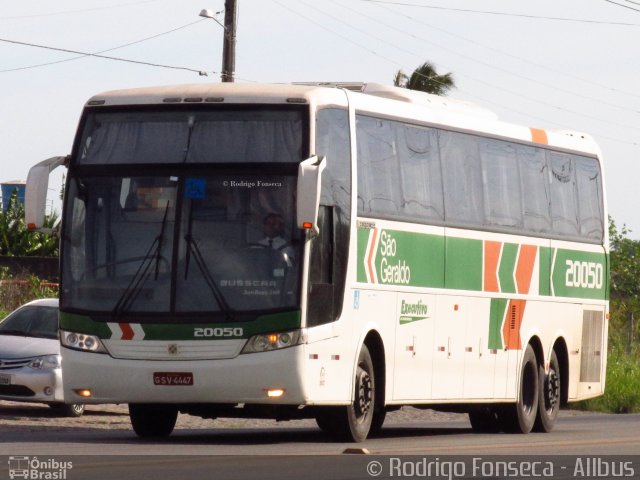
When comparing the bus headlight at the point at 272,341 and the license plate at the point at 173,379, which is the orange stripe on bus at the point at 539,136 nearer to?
the bus headlight at the point at 272,341

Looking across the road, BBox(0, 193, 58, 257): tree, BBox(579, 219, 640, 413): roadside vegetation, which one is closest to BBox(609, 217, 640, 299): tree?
BBox(579, 219, 640, 413): roadside vegetation

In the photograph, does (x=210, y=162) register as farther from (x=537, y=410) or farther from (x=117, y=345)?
(x=537, y=410)

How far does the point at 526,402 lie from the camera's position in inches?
858

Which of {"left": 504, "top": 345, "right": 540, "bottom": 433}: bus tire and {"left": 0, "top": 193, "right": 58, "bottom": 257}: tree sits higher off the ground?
{"left": 0, "top": 193, "right": 58, "bottom": 257}: tree

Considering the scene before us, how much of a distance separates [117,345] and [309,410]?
216cm

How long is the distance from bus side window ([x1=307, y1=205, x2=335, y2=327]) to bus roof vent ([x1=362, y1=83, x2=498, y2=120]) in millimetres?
3015

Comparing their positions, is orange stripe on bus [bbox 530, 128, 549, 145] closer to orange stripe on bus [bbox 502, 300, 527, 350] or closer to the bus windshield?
orange stripe on bus [bbox 502, 300, 527, 350]

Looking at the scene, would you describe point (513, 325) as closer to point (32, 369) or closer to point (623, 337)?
point (32, 369)

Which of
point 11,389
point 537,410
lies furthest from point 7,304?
point 537,410

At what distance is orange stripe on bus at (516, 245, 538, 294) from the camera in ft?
69.6

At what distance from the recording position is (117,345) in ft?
53.9

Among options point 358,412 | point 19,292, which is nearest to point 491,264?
point 358,412

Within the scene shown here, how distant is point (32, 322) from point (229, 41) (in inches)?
465

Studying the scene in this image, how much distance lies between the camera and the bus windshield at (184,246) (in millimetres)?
16250
